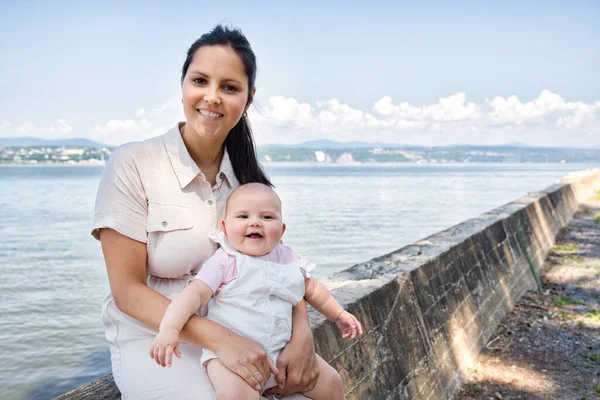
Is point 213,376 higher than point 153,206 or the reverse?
the reverse

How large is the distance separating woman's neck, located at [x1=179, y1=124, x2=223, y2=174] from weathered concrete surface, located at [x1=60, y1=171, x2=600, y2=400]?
973 mm

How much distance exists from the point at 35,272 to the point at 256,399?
14220 millimetres

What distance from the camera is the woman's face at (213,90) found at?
2.49m

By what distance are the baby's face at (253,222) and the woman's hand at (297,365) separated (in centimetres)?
34

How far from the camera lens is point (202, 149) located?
2.66m

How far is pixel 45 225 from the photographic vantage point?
83.3ft

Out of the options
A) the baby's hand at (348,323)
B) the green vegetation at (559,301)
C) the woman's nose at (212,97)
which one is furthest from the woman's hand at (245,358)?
the green vegetation at (559,301)

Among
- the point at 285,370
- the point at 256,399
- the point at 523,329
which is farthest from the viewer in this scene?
the point at 523,329

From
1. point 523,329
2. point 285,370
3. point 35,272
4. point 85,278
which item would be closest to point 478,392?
point 523,329

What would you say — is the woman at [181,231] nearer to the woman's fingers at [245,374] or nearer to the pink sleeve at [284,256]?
the woman's fingers at [245,374]

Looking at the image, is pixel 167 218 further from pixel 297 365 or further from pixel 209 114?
pixel 297 365

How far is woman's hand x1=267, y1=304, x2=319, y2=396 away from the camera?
7.57 feet

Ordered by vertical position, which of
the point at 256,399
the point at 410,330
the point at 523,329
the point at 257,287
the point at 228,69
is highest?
the point at 228,69

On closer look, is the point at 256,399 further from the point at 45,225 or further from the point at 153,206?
the point at 45,225
